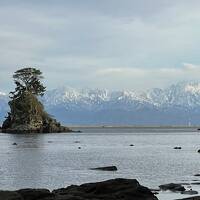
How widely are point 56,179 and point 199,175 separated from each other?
599 inches

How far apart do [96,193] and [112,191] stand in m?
1.09

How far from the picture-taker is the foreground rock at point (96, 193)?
3425cm

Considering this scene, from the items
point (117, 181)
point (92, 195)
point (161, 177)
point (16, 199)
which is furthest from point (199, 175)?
point (16, 199)

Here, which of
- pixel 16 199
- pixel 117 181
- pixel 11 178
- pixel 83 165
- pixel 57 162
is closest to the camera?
pixel 16 199

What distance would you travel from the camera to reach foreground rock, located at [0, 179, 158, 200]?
3425cm

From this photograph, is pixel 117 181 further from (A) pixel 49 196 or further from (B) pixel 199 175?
(B) pixel 199 175

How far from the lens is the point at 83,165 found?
76.9 m

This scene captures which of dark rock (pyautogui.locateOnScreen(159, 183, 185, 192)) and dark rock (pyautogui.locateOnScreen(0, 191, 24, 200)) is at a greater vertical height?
dark rock (pyautogui.locateOnScreen(0, 191, 24, 200))

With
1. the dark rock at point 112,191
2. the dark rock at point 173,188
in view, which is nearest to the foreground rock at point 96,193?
the dark rock at point 112,191

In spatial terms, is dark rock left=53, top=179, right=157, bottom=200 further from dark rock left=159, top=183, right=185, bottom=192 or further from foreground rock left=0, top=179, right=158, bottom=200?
dark rock left=159, top=183, right=185, bottom=192

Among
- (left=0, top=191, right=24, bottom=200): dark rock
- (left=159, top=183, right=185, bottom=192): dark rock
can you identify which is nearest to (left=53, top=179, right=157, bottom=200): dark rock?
(left=0, top=191, right=24, bottom=200): dark rock

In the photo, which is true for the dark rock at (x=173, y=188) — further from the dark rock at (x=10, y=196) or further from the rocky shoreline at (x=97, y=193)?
the dark rock at (x=10, y=196)

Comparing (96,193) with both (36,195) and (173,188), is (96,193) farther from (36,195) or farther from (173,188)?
(173,188)

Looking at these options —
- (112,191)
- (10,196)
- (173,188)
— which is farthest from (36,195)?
(173,188)
